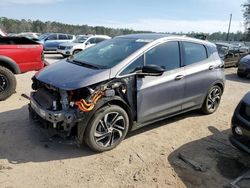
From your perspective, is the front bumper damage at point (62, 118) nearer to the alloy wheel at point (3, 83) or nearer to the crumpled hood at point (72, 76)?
the crumpled hood at point (72, 76)

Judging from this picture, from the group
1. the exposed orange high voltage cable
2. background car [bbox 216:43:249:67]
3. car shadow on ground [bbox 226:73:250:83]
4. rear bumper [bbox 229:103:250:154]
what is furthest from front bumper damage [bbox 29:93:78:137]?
background car [bbox 216:43:249:67]

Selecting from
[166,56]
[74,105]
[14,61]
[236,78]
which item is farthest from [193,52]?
[236,78]

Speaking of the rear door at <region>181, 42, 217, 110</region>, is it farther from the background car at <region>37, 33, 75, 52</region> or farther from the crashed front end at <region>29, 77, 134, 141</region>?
the background car at <region>37, 33, 75, 52</region>

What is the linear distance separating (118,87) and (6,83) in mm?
3538

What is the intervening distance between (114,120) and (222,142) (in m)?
1.99

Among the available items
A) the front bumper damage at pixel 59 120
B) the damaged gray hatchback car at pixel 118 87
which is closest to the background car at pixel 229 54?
the damaged gray hatchback car at pixel 118 87

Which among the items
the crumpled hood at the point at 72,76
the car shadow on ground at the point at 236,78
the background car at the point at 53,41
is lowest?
the car shadow on ground at the point at 236,78

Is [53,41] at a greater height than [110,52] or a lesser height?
lesser

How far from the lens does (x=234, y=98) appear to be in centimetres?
825

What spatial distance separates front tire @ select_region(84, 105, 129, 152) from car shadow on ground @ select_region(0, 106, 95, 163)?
0.21 m

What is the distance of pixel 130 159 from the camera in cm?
437

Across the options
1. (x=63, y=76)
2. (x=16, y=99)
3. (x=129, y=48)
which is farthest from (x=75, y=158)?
(x=16, y=99)

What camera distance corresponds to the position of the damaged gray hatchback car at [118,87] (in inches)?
165

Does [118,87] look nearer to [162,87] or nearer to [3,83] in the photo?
[162,87]
